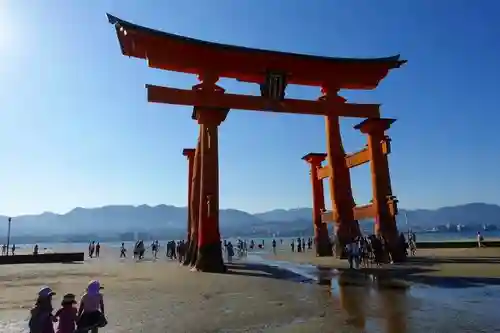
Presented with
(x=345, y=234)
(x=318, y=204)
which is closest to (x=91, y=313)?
(x=345, y=234)

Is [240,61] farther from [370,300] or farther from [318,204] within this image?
[370,300]

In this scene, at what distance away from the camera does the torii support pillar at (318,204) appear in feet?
87.9

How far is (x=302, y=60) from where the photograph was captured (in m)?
20.5

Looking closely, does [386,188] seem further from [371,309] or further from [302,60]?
[371,309]

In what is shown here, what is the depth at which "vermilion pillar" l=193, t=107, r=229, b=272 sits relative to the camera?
17.0 meters

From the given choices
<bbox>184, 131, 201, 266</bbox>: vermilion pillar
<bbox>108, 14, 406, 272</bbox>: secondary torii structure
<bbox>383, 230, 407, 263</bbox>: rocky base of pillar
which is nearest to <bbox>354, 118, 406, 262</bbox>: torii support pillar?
<bbox>383, 230, 407, 263</bbox>: rocky base of pillar

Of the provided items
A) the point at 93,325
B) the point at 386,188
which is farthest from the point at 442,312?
the point at 386,188

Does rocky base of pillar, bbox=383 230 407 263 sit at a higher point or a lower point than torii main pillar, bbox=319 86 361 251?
lower

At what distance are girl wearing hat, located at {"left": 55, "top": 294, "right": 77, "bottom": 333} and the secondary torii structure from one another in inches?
478

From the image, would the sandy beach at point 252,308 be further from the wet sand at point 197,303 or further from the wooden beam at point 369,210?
the wooden beam at point 369,210

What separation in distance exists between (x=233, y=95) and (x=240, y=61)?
193 centimetres

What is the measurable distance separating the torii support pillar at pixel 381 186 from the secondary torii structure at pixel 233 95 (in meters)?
0.11

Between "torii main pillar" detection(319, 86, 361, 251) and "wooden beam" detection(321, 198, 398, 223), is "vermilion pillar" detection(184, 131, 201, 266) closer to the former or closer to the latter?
"torii main pillar" detection(319, 86, 361, 251)

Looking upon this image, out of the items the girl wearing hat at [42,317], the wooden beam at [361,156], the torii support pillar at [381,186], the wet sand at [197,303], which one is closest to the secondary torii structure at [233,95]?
the torii support pillar at [381,186]
